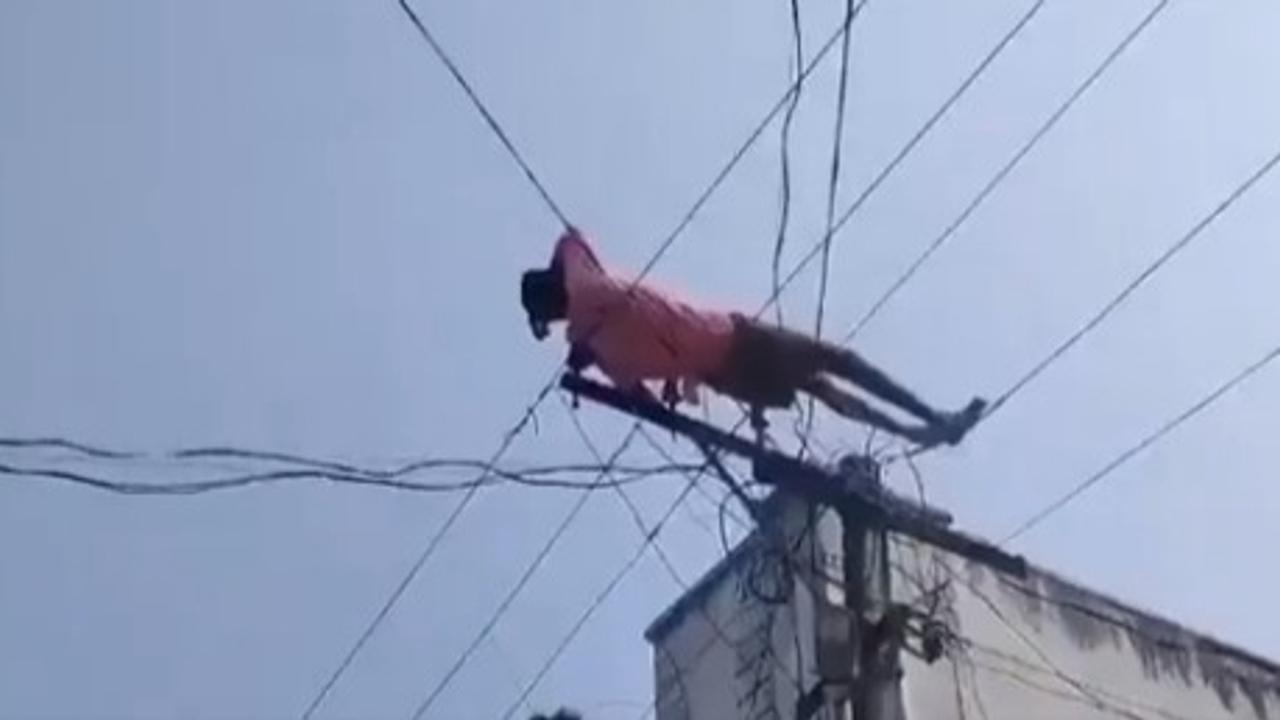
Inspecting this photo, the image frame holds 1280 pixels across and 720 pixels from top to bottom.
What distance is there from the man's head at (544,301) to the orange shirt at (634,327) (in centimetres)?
3

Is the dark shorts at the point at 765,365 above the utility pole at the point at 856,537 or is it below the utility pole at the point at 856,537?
above

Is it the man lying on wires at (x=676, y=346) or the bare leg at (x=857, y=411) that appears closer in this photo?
the man lying on wires at (x=676, y=346)

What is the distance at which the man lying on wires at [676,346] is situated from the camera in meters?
8.71

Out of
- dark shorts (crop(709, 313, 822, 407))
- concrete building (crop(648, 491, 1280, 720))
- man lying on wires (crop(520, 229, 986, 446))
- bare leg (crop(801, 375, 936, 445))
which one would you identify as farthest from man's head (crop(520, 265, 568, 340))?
concrete building (crop(648, 491, 1280, 720))

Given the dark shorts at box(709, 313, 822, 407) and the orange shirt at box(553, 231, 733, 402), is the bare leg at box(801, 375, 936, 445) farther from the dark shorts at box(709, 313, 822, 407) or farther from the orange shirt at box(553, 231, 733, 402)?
the orange shirt at box(553, 231, 733, 402)

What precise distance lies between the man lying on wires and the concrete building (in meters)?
1.76

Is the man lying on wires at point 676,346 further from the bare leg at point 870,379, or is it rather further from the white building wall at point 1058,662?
the white building wall at point 1058,662

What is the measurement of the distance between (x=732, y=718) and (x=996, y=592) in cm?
179

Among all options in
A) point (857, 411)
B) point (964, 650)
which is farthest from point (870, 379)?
point (964, 650)

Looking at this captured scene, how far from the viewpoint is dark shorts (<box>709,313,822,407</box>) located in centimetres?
902

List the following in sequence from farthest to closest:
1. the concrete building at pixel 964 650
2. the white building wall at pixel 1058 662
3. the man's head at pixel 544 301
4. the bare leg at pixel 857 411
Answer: the white building wall at pixel 1058 662
the concrete building at pixel 964 650
the bare leg at pixel 857 411
the man's head at pixel 544 301

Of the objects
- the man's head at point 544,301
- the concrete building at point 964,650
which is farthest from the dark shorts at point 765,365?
the concrete building at point 964,650

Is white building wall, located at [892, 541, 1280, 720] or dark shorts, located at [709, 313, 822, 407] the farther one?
white building wall, located at [892, 541, 1280, 720]

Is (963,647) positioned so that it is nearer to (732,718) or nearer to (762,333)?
(732,718)
